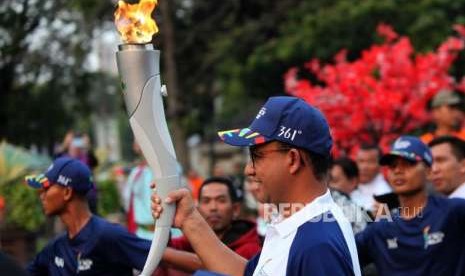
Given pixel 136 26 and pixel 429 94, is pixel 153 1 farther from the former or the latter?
pixel 429 94

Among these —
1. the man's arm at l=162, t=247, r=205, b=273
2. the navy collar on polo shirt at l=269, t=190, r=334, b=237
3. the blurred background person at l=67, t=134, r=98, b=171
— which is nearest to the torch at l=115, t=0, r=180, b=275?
the navy collar on polo shirt at l=269, t=190, r=334, b=237

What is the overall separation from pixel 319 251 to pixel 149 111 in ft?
3.12

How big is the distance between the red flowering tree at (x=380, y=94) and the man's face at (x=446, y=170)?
201 inches

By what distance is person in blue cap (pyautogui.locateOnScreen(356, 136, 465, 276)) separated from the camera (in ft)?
17.7

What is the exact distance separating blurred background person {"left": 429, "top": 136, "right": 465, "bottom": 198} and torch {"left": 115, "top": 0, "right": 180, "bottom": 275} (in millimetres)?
3497

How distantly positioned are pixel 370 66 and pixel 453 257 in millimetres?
8540

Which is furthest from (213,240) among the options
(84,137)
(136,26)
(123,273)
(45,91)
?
(45,91)

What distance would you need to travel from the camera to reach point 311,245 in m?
3.14

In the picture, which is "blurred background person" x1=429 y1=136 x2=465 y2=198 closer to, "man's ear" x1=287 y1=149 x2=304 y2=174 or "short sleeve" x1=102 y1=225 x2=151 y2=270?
"short sleeve" x1=102 y1=225 x2=151 y2=270

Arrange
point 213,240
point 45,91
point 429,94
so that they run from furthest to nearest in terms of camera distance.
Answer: point 45,91, point 429,94, point 213,240

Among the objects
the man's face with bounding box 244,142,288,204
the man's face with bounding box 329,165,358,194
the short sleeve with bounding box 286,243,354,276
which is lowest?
the man's face with bounding box 329,165,358,194

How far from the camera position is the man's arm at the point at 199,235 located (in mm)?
3637

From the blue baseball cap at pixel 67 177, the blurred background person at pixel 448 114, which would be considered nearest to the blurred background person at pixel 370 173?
the blurred background person at pixel 448 114

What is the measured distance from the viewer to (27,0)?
21.0 m
